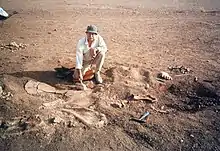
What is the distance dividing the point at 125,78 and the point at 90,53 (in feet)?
2.83

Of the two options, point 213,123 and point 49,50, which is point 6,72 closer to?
point 49,50

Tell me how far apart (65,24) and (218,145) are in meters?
7.26

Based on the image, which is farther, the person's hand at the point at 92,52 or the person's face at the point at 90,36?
the person's hand at the point at 92,52

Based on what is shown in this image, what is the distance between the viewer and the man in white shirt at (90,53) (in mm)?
5949

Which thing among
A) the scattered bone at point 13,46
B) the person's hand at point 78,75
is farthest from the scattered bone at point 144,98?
the scattered bone at point 13,46

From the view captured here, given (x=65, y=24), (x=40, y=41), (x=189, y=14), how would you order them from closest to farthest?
(x=40, y=41) < (x=65, y=24) < (x=189, y=14)

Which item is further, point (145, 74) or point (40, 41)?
point (40, 41)

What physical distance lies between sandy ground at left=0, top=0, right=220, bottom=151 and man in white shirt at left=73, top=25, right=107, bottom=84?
334 millimetres

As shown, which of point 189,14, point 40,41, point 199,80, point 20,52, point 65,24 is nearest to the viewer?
point 199,80

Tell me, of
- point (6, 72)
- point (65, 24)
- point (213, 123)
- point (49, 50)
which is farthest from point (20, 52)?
point (213, 123)

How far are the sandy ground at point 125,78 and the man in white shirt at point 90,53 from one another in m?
0.33

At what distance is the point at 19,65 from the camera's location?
699cm

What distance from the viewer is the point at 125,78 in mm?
6305

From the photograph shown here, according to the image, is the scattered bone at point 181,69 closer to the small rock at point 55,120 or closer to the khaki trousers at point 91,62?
the khaki trousers at point 91,62
